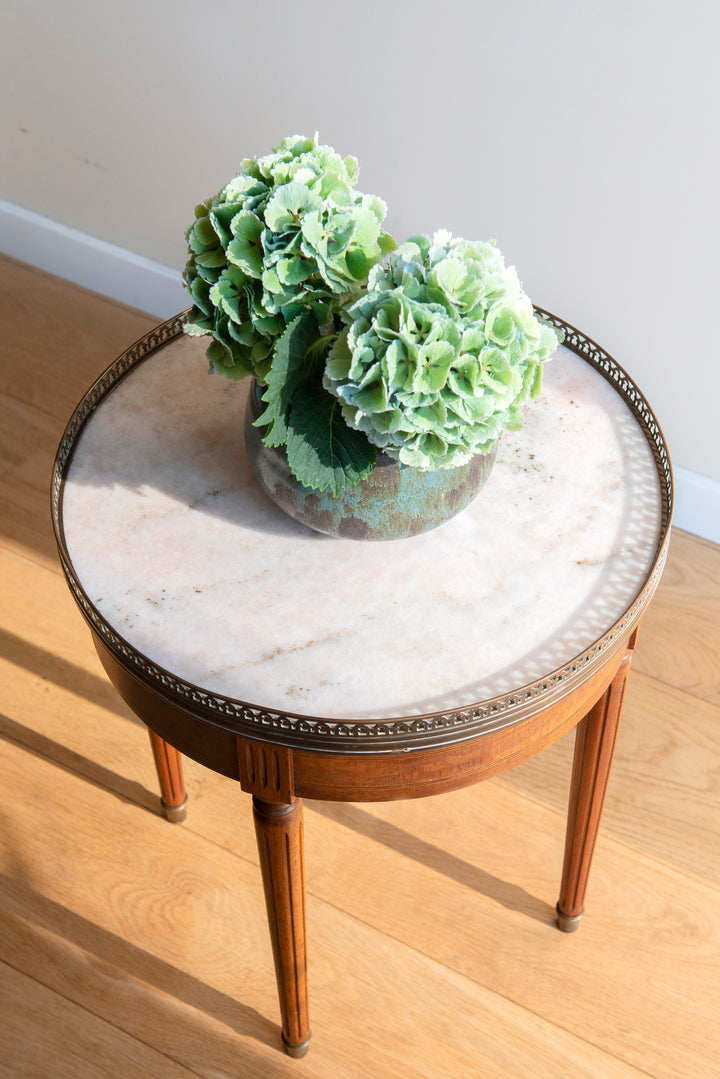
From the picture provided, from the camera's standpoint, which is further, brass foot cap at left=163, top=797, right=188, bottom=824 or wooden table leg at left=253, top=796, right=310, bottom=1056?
brass foot cap at left=163, top=797, right=188, bottom=824

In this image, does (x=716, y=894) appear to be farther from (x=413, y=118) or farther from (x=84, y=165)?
(x=84, y=165)

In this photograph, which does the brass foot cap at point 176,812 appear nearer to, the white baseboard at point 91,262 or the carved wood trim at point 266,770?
the carved wood trim at point 266,770

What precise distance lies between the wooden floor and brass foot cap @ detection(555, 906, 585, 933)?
0.01m

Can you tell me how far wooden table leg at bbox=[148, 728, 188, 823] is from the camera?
3.86ft

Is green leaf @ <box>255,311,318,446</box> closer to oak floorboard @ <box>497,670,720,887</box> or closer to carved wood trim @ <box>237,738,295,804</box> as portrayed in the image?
carved wood trim @ <box>237,738,295,804</box>

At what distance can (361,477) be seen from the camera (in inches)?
31.0

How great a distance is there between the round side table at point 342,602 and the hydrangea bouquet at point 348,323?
127 millimetres

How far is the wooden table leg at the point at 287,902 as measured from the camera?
85 centimetres

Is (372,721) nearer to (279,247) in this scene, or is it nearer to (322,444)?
(322,444)

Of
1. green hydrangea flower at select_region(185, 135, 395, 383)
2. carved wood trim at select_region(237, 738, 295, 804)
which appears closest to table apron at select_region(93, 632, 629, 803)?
carved wood trim at select_region(237, 738, 295, 804)

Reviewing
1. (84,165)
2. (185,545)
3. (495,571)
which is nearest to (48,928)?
(185,545)

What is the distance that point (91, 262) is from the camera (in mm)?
1908

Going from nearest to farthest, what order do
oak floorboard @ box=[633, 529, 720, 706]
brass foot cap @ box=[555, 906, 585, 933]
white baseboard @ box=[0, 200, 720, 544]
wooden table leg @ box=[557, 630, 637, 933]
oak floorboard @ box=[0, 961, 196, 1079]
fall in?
wooden table leg @ box=[557, 630, 637, 933] < oak floorboard @ box=[0, 961, 196, 1079] < brass foot cap @ box=[555, 906, 585, 933] < oak floorboard @ box=[633, 529, 720, 706] < white baseboard @ box=[0, 200, 720, 544]

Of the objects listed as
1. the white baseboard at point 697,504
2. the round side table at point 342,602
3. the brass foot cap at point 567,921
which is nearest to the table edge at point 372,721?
the round side table at point 342,602
